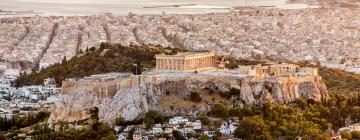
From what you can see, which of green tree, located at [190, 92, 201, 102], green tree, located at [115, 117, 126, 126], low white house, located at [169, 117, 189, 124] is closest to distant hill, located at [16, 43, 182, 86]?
green tree, located at [190, 92, 201, 102]

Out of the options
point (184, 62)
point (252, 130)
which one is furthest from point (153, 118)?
point (184, 62)

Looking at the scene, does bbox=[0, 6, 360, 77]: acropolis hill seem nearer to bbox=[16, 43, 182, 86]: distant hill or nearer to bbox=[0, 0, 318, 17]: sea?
bbox=[16, 43, 182, 86]: distant hill

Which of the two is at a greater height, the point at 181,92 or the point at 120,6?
the point at 181,92

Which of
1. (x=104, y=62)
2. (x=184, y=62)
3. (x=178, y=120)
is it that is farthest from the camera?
(x=104, y=62)

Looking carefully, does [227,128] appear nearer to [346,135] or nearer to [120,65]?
[346,135]

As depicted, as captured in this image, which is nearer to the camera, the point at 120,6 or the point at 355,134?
the point at 355,134

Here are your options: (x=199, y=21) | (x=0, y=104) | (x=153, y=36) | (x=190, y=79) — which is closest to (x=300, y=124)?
(x=190, y=79)

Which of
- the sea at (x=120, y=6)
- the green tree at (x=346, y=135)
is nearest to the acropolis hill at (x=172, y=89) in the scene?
the green tree at (x=346, y=135)

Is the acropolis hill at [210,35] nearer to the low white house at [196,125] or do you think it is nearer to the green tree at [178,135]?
the low white house at [196,125]

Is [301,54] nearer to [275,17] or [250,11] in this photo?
[275,17]
